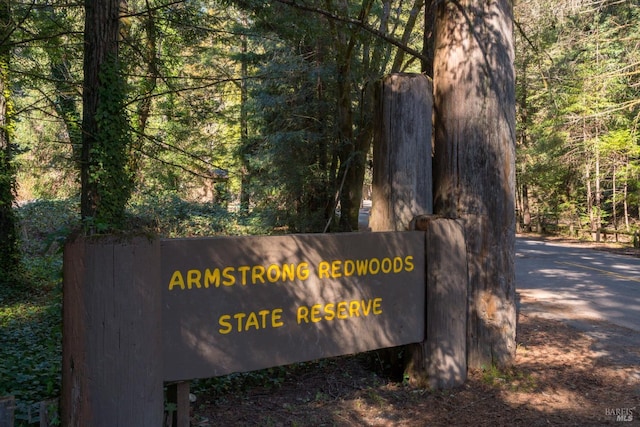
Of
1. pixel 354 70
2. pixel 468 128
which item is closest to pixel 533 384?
pixel 468 128

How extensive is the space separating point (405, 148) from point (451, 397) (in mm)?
2361

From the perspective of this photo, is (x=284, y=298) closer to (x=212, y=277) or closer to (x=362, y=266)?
(x=212, y=277)

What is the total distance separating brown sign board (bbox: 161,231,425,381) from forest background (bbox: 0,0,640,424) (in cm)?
61

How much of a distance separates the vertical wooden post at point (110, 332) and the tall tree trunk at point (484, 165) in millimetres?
3144

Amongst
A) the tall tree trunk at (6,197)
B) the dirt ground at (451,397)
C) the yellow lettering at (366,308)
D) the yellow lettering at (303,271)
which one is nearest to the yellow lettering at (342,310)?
the yellow lettering at (366,308)

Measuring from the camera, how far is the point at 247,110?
1780 cm

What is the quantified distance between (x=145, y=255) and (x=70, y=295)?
49 centimetres

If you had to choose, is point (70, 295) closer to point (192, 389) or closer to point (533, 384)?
point (192, 389)

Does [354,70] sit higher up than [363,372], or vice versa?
[354,70]

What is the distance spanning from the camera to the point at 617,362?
555 cm

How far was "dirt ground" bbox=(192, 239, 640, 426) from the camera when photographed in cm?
413

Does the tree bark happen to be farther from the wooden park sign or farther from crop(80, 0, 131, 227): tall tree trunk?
the wooden park sign

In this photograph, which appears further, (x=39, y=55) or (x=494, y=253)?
(x=39, y=55)

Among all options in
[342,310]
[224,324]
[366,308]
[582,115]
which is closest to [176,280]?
[224,324]
